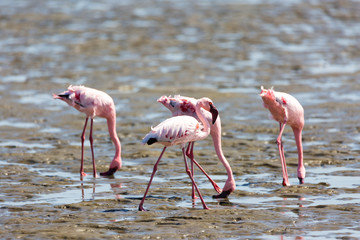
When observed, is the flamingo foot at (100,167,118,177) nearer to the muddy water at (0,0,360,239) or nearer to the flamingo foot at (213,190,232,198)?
the muddy water at (0,0,360,239)

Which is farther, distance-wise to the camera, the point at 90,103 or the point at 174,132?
the point at 90,103

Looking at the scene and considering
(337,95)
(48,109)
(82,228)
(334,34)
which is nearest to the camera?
(82,228)

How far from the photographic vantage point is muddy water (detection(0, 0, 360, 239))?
7.83m

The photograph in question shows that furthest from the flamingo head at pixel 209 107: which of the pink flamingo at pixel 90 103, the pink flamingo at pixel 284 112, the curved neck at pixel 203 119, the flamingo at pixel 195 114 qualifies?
the pink flamingo at pixel 90 103

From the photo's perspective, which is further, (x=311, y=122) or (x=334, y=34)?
(x=334, y=34)

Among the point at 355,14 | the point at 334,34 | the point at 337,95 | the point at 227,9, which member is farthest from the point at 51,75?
the point at 355,14

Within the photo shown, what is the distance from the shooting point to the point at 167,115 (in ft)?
45.6

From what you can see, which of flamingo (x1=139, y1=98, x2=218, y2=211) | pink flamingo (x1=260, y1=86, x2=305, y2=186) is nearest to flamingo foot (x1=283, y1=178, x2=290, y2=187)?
pink flamingo (x1=260, y1=86, x2=305, y2=186)

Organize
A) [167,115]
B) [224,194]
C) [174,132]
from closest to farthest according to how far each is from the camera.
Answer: [174,132]
[224,194]
[167,115]

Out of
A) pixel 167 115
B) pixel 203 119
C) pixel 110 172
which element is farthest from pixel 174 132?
pixel 167 115

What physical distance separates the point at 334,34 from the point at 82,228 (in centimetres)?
1833

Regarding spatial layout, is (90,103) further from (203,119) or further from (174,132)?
(174,132)

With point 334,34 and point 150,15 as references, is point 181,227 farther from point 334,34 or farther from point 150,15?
point 150,15

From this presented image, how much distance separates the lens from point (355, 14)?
95.0ft
